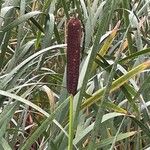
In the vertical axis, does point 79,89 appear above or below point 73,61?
below

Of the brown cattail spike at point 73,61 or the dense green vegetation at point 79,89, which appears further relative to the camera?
the dense green vegetation at point 79,89

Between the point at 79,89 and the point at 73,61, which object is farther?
the point at 79,89

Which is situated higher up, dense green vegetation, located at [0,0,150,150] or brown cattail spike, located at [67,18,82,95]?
brown cattail spike, located at [67,18,82,95]

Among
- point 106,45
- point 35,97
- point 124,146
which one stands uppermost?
point 106,45

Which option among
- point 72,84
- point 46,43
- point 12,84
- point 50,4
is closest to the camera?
point 72,84

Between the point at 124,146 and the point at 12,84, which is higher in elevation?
the point at 12,84

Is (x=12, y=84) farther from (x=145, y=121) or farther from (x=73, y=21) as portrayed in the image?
(x=73, y=21)

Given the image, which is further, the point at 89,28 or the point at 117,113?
the point at 89,28

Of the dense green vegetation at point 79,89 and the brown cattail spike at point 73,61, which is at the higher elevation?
the brown cattail spike at point 73,61

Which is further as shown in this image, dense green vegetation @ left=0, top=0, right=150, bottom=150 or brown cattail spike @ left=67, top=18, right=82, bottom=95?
dense green vegetation @ left=0, top=0, right=150, bottom=150

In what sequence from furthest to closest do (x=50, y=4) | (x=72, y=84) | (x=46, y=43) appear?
(x=50, y=4) < (x=46, y=43) < (x=72, y=84)

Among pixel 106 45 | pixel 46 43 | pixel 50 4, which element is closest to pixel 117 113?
pixel 106 45
